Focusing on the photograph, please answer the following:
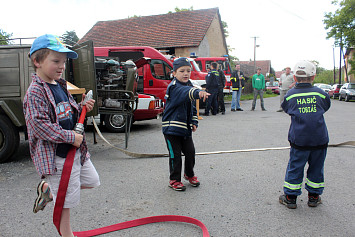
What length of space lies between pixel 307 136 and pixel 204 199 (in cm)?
138

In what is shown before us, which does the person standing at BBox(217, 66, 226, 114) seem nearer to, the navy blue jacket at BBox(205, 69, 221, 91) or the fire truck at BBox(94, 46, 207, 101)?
the navy blue jacket at BBox(205, 69, 221, 91)

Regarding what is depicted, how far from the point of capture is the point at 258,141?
7.19 meters

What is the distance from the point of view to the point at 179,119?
3990 millimetres

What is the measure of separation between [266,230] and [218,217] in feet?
1.68

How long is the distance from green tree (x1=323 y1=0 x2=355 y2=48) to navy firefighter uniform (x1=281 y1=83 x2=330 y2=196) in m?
36.4

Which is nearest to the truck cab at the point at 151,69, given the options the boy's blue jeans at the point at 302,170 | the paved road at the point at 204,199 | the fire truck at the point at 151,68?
the fire truck at the point at 151,68

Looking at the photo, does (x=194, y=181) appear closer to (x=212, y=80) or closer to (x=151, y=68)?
(x=151, y=68)

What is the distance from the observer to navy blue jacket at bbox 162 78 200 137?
12.8ft

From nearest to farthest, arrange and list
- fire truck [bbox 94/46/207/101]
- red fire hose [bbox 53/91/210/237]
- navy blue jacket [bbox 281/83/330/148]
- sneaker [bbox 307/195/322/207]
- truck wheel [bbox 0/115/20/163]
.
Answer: red fire hose [bbox 53/91/210/237] < navy blue jacket [bbox 281/83/330/148] < sneaker [bbox 307/195/322/207] < truck wheel [bbox 0/115/20/163] < fire truck [bbox 94/46/207/101]

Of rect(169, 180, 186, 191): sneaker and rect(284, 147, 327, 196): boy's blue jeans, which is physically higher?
rect(284, 147, 327, 196): boy's blue jeans

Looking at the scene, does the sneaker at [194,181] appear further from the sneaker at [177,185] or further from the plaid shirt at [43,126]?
the plaid shirt at [43,126]

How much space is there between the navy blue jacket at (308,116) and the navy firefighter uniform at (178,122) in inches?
47.3

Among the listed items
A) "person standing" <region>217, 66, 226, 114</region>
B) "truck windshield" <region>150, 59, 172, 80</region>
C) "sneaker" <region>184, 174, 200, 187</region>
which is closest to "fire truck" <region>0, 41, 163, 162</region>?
"sneaker" <region>184, 174, 200, 187</region>

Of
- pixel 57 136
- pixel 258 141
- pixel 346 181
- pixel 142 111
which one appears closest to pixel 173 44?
pixel 142 111
